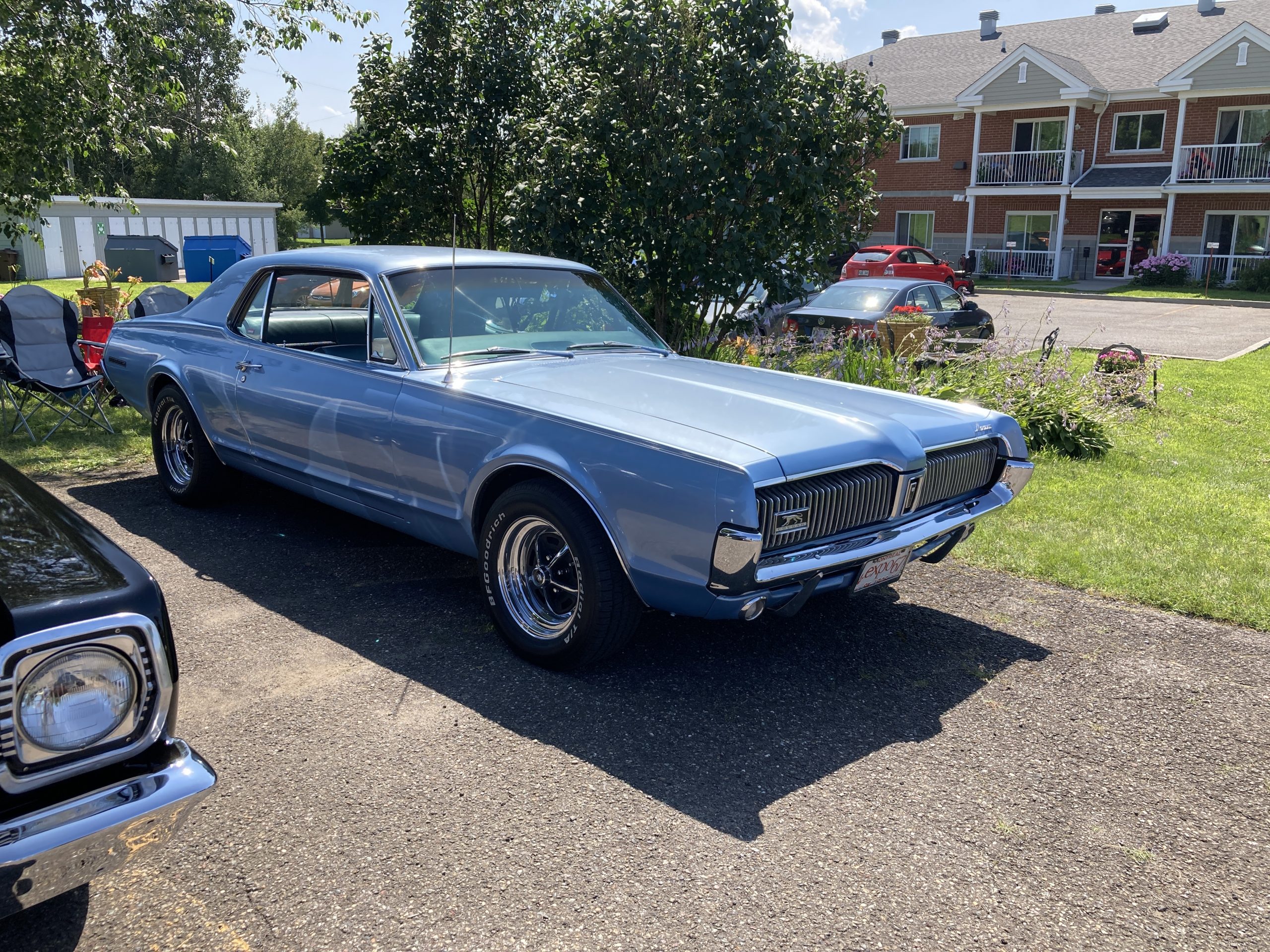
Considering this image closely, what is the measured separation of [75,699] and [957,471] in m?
3.48

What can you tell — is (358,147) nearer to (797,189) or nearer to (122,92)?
(122,92)

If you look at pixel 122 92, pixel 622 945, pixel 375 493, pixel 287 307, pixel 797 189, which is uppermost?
pixel 122 92

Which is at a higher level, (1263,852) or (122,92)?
(122,92)

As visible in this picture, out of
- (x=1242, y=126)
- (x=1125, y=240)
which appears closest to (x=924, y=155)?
(x=1125, y=240)

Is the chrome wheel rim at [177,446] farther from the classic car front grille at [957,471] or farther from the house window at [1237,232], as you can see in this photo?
the house window at [1237,232]

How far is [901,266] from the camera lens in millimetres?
25375

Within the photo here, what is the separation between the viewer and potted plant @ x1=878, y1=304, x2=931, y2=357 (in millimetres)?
9773

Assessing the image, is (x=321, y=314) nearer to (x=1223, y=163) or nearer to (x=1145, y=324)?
(x=1145, y=324)

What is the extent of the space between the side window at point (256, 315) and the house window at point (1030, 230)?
32889mm

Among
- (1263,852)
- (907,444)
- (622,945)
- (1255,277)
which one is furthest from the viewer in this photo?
(1255,277)

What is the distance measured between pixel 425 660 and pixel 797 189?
582 cm

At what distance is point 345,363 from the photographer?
4965mm

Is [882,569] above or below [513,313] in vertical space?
below

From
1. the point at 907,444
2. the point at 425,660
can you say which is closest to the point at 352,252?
the point at 425,660
